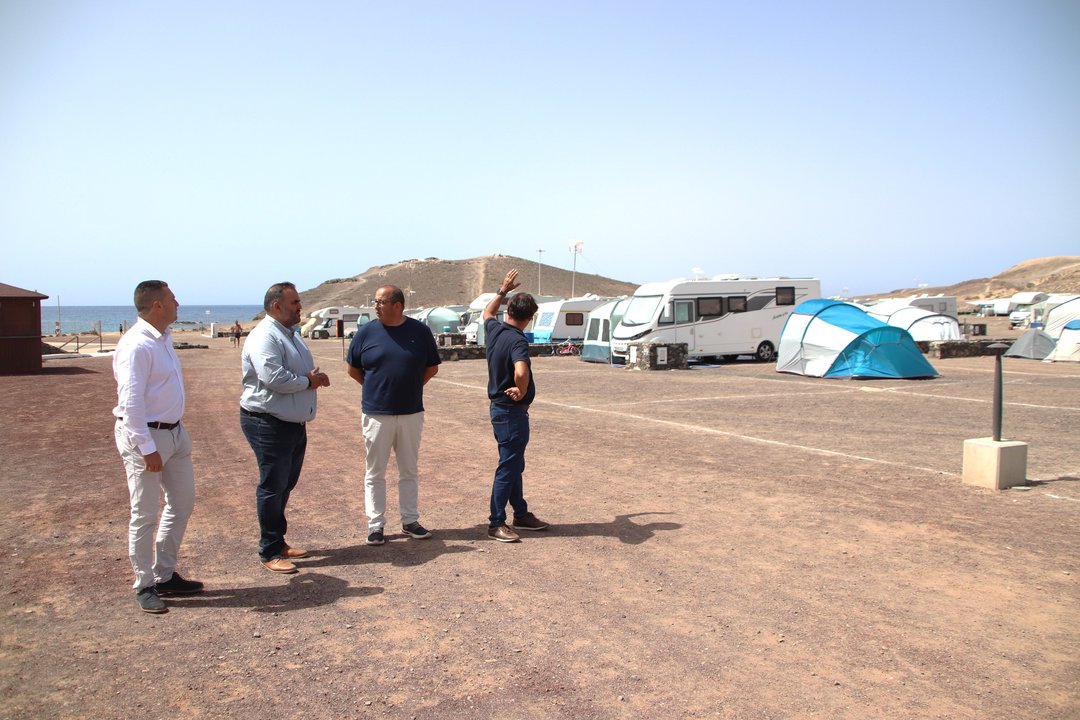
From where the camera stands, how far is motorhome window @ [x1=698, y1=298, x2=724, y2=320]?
24.7 meters

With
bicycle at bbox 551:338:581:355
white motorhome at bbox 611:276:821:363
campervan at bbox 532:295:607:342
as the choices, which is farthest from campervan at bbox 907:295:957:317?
bicycle at bbox 551:338:581:355

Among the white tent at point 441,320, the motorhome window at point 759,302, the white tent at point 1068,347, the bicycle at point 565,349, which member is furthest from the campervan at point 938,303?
the white tent at point 441,320

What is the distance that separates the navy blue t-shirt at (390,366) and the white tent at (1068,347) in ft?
76.7

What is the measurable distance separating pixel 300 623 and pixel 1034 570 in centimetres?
444

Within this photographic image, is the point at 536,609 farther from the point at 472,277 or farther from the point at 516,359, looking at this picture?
the point at 472,277

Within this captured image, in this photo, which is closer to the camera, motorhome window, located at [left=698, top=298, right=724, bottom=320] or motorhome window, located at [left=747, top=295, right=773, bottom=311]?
motorhome window, located at [left=698, top=298, right=724, bottom=320]

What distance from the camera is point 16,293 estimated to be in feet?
70.4

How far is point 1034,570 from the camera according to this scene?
5.23 metres

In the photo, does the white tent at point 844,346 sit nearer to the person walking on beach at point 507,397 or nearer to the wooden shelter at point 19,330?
the person walking on beach at point 507,397

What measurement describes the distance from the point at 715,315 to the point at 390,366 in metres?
20.2

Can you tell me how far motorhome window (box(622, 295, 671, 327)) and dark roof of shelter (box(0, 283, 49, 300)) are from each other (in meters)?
15.8

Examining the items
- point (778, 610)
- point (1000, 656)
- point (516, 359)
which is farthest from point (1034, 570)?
point (516, 359)

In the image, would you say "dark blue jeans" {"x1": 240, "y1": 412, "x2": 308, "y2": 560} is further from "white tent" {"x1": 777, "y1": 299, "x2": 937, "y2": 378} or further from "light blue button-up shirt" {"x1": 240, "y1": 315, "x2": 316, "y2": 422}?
"white tent" {"x1": 777, "y1": 299, "x2": 937, "y2": 378}

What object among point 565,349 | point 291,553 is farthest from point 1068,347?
point 291,553
